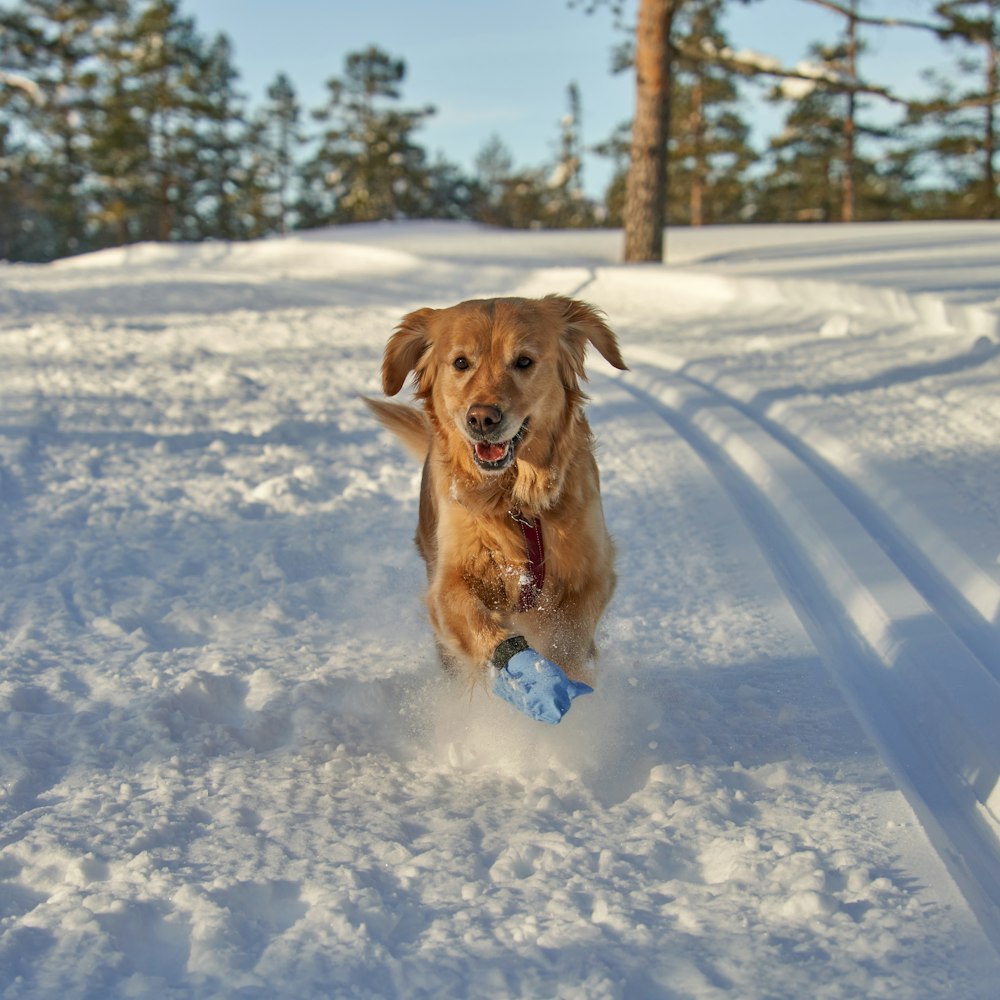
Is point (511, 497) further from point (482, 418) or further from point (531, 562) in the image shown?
point (482, 418)

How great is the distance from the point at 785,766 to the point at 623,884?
2.57 feet

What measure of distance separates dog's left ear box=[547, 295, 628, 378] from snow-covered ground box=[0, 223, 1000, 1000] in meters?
1.11

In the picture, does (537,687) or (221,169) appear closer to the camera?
(537,687)

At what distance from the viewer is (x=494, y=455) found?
11.1 feet

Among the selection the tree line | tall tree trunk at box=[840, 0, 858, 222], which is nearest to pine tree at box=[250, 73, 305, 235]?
the tree line

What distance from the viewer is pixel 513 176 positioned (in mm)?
60938

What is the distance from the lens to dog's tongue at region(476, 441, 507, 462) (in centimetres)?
338

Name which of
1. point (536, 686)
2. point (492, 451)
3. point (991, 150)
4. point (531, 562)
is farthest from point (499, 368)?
point (991, 150)

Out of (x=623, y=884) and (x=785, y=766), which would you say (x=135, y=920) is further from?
(x=785, y=766)

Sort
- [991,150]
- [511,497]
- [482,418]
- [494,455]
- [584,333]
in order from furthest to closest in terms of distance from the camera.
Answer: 1. [991,150]
2. [584,333]
3. [511,497]
4. [494,455]
5. [482,418]

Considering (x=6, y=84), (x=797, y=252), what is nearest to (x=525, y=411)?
(x=797, y=252)

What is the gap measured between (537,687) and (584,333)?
5.08 feet

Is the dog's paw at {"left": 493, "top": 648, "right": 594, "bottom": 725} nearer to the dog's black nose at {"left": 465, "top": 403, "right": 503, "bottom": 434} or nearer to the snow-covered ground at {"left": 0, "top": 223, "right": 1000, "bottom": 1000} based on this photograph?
the snow-covered ground at {"left": 0, "top": 223, "right": 1000, "bottom": 1000}

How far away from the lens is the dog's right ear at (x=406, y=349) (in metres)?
3.95
